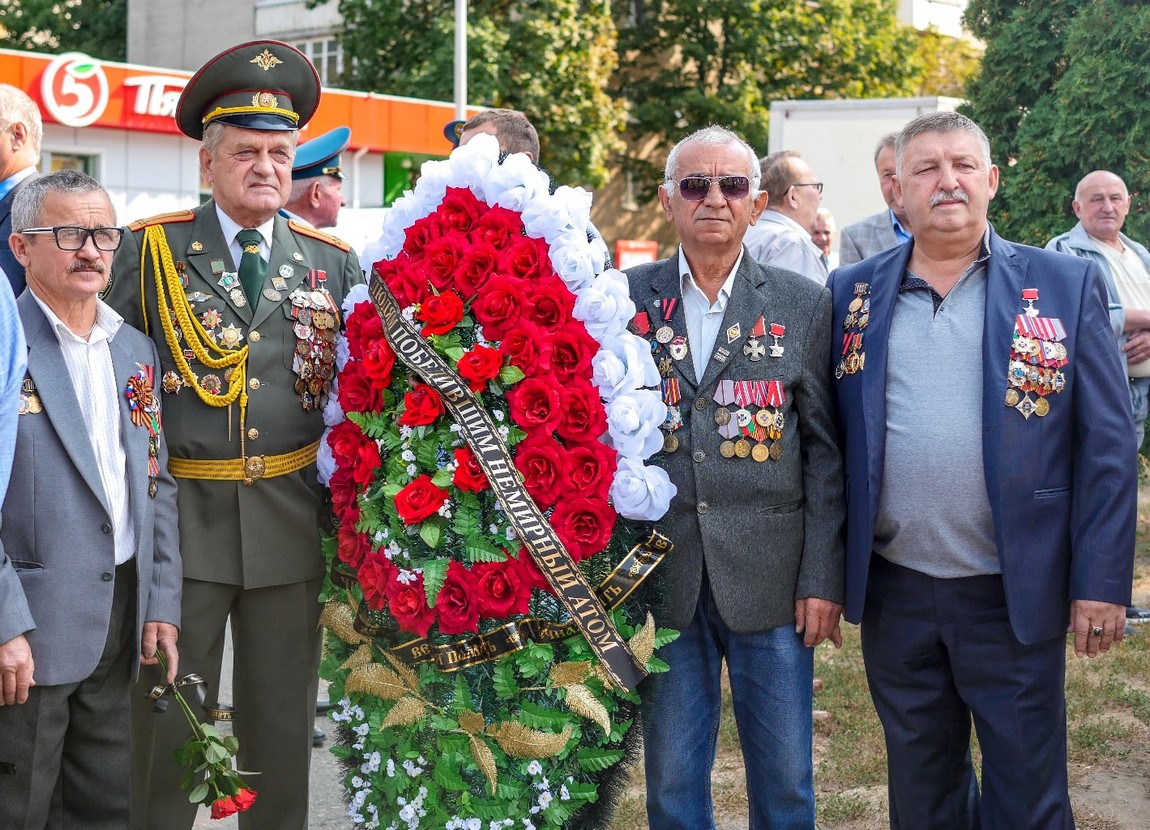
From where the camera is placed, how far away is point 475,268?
319 cm

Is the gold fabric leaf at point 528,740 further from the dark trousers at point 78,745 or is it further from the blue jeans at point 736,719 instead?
the dark trousers at point 78,745

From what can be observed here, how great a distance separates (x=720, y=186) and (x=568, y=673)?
1307mm

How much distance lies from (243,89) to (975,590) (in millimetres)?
2414

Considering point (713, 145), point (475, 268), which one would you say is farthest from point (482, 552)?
point (713, 145)

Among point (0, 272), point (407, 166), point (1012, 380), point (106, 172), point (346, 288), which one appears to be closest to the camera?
point (0, 272)

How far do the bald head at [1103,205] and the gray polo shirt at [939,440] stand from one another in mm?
3539

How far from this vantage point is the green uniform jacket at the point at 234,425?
140 inches

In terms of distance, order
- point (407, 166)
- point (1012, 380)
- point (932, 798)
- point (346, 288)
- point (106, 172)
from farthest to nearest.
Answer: point (407, 166) → point (106, 172) → point (346, 288) → point (932, 798) → point (1012, 380)

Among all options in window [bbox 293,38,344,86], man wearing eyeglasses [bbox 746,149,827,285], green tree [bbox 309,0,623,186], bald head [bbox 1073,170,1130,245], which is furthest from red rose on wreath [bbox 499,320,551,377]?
window [bbox 293,38,344,86]

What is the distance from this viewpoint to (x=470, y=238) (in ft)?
10.7

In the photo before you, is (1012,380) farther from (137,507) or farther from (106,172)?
(106,172)

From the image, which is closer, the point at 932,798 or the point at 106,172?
the point at 932,798

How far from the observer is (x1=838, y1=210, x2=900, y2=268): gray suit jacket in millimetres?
6176

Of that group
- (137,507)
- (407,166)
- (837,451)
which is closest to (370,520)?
(137,507)
